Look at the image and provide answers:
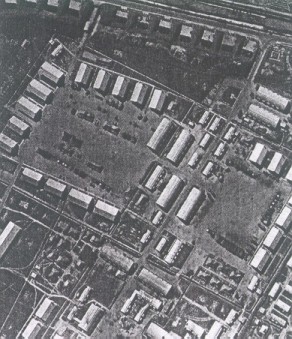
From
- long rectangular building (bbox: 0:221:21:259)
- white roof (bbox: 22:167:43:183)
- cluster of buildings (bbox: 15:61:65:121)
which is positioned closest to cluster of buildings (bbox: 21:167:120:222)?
white roof (bbox: 22:167:43:183)

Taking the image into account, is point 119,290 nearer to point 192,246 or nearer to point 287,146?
point 192,246

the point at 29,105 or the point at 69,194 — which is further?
the point at 29,105

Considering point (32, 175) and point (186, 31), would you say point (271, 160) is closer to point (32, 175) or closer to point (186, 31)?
point (186, 31)

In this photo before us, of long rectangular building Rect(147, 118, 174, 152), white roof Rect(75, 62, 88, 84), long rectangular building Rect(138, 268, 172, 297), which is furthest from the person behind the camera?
white roof Rect(75, 62, 88, 84)

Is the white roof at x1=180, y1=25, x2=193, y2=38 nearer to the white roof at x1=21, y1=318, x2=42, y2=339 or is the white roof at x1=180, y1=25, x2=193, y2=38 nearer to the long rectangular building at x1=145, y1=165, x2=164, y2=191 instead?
the long rectangular building at x1=145, y1=165, x2=164, y2=191

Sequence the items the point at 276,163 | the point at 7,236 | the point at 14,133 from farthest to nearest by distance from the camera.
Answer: the point at 14,133
the point at 7,236
the point at 276,163

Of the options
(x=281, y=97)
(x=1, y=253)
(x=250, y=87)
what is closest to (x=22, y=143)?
(x=1, y=253)

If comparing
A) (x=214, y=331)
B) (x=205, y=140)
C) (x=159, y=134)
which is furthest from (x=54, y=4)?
(x=214, y=331)
